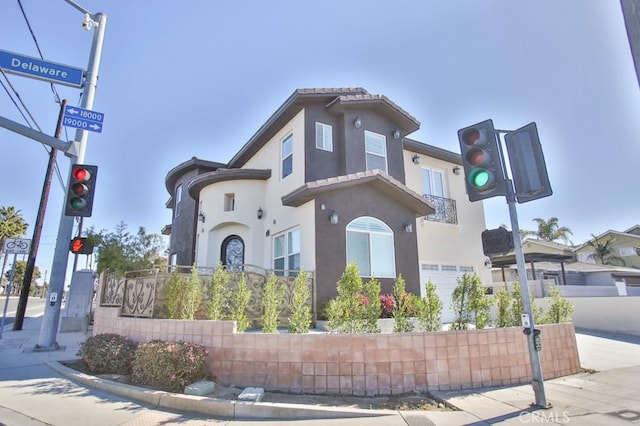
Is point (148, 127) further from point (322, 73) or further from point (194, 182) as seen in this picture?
point (322, 73)

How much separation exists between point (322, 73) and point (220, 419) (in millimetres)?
12130

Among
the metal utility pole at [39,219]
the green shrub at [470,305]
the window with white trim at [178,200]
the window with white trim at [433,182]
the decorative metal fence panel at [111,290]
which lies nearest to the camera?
the green shrub at [470,305]

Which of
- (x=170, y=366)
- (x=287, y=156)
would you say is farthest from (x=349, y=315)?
(x=287, y=156)

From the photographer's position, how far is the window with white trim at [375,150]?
44.7ft

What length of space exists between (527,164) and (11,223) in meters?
59.5

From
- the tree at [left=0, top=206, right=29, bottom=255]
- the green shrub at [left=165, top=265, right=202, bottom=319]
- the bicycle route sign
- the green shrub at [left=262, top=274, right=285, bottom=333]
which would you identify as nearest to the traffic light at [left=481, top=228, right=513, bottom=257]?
the green shrub at [left=262, top=274, right=285, bottom=333]

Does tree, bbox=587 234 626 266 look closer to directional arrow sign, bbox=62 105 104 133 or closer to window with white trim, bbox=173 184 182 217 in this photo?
window with white trim, bbox=173 184 182 217

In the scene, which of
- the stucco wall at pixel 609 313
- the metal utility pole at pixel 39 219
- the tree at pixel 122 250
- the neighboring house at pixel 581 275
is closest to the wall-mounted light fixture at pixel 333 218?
the tree at pixel 122 250

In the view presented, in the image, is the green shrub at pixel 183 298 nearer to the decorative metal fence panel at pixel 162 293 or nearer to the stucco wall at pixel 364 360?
the decorative metal fence panel at pixel 162 293

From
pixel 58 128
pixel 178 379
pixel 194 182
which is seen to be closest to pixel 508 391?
pixel 178 379

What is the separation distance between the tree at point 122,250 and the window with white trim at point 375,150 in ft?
26.9

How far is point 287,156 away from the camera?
13.6m

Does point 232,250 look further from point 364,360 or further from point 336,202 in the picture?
point 364,360

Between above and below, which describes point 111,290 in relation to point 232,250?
below
